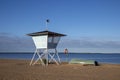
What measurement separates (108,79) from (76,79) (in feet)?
6.66

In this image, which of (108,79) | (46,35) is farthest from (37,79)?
(46,35)

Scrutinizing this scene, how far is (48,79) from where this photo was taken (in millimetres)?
16719

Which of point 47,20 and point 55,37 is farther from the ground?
point 47,20

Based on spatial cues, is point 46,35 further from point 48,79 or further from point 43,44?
point 48,79

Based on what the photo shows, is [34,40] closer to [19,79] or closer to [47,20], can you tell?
[47,20]

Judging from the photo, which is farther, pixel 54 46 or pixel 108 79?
pixel 54 46

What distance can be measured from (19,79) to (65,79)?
2.88 metres

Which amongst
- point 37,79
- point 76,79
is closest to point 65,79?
point 76,79

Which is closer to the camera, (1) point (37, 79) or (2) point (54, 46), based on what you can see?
(1) point (37, 79)

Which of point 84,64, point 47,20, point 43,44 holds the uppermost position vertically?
point 47,20

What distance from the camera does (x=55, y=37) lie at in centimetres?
3117

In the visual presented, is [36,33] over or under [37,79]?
over

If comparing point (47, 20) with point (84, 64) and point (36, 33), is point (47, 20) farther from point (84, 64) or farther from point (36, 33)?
point (84, 64)

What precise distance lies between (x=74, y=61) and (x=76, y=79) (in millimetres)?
14625
